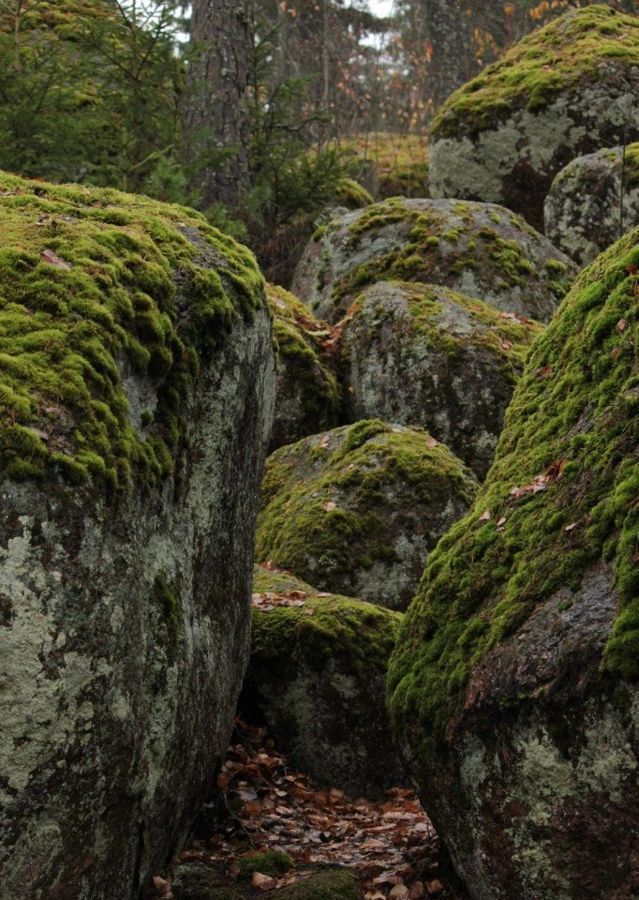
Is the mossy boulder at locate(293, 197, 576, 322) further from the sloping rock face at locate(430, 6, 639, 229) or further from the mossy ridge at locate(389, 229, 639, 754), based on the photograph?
the mossy ridge at locate(389, 229, 639, 754)

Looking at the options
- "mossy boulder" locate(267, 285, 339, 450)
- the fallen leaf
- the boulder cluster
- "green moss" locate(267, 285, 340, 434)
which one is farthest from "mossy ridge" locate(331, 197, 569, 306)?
the fallen leaf

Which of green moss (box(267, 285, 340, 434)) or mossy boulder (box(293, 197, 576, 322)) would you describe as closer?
green moss (box(267, 285, 340, 434))

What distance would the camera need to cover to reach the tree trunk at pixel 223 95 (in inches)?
530

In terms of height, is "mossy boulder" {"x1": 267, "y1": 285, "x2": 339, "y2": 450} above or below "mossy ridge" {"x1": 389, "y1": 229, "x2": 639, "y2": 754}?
above

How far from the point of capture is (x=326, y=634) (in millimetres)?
6707

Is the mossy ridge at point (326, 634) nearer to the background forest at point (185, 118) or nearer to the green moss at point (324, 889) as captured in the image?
the green moss at point (324, 889)

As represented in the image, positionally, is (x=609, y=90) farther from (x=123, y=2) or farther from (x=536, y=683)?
(x=536, y=683)

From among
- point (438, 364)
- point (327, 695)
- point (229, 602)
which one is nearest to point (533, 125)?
point (438, 364)

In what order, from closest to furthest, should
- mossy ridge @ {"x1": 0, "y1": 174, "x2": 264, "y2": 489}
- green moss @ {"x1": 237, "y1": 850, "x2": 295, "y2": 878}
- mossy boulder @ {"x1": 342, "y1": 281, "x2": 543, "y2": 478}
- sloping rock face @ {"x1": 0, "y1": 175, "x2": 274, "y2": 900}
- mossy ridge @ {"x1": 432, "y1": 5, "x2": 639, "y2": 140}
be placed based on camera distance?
sloping rock face @ {"x1": 0, "y1": 175, "x2": 274, "y2": 900}, mossy ridge @ {"x1": 0, "y1": 174, "x2": 264, "y2": 489}, green moss @ {"x1": 237, "y1": 850, "x2": 295, "y2": 878}, mossy boulder @ {"x1": 342, "y1": 281, "x2": 543, "y2": 478}, mossy ridge @ {"x1": 432, "y1": 5, "x2": 639, "y2": 140}

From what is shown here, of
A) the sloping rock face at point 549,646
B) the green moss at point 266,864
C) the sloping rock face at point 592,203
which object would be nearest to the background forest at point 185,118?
the sloping rock face at point 592,203

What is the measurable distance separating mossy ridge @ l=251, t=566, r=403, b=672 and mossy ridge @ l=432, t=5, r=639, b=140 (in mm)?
10450

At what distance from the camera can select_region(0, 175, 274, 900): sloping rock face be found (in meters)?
3.40

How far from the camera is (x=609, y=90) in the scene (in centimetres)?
1523

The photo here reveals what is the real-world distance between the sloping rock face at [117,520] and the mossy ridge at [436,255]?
6.42 m
